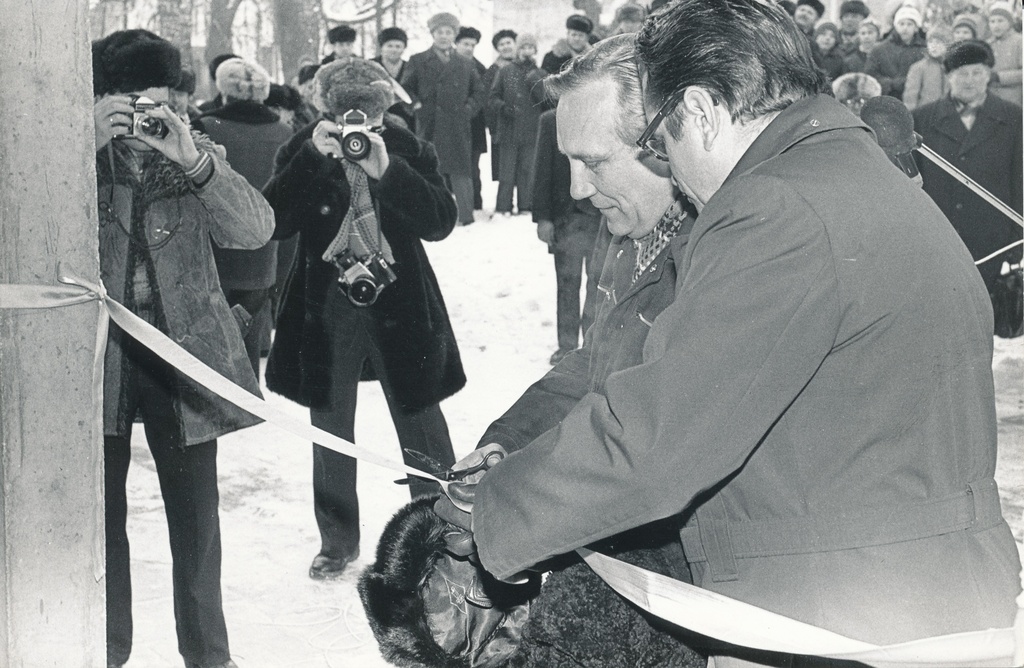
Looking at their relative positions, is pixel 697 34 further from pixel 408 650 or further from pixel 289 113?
pixel 289 113

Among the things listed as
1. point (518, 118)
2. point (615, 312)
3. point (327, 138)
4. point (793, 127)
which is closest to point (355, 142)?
point (327, 138)

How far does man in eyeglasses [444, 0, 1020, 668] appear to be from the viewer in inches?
47.5

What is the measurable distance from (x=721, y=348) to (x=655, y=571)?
2.03 ft

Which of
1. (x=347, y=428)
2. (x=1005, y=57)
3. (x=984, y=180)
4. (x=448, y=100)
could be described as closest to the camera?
(x=347, y=428)

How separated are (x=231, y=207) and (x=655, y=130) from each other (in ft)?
4.72

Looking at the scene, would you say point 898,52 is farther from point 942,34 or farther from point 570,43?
point 570,43

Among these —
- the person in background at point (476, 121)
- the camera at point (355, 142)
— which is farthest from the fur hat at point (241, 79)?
the person in background at point (476, 121)

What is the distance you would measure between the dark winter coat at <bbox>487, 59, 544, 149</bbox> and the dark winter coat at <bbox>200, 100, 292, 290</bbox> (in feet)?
2.21

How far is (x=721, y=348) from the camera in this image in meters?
1.20

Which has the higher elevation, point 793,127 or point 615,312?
point 793,127

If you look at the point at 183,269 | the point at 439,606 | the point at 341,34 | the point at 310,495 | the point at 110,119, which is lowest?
the point at 310,495

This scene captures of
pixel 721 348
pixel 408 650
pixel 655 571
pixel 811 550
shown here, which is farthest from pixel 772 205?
pixel 408 650

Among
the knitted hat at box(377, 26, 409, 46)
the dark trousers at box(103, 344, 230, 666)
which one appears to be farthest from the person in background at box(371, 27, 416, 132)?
the dark trousers at box(103, 344, 230, 666)

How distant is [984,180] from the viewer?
4043mm
